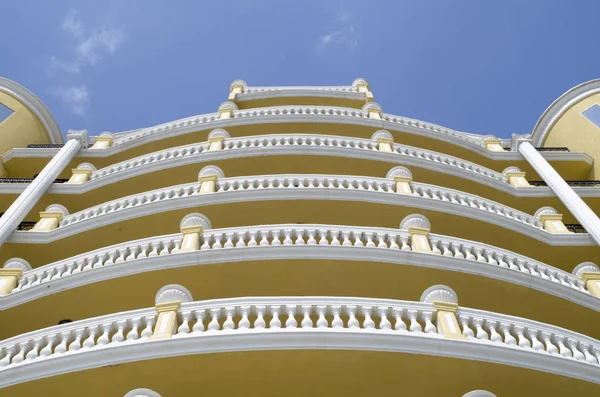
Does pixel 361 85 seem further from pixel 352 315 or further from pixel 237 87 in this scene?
pixel 352 315

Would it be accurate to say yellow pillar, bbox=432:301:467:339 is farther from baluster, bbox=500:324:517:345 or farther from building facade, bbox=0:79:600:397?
baluster, bbox=500:324:517:345

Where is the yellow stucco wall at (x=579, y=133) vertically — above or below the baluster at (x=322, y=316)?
above

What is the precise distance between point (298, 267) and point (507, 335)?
4.93 m

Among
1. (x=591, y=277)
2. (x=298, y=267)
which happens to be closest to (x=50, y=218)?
(x=298, y=267)

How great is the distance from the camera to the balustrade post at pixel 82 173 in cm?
2365

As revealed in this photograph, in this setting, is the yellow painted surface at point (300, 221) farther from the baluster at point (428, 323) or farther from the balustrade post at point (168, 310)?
the baluster at point (428, 323)

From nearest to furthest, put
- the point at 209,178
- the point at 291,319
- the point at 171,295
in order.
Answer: the point at 291,319
the point at 171,295
the point at 209,178

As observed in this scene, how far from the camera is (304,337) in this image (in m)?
11.5

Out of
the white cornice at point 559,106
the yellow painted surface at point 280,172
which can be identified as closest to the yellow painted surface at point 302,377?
the yellow painted surface at point 280,172

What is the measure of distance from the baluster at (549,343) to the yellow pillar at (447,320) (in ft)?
5.09

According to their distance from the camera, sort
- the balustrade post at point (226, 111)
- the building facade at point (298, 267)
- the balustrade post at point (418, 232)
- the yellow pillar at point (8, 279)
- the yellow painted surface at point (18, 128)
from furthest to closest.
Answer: the yellow painted surface at point (18, 128) → the balustrade post at point (226, 111) → the yellow pillar at point (8, 279) → the balustrade post at point (418, 232) → the building facade at point (298, 267)

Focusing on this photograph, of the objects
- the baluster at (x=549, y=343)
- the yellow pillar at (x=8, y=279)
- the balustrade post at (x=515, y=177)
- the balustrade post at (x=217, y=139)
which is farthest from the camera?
the balustrade post at (x=515, y=177)

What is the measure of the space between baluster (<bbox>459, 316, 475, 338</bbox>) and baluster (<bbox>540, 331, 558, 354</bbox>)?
4.02 ft

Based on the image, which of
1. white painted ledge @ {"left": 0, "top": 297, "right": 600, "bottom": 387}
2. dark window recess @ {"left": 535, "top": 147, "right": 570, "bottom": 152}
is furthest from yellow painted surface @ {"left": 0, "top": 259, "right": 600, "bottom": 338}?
dark window recess @ {"left": 535, "top": 147, "right": 570, "bottom": 152}
